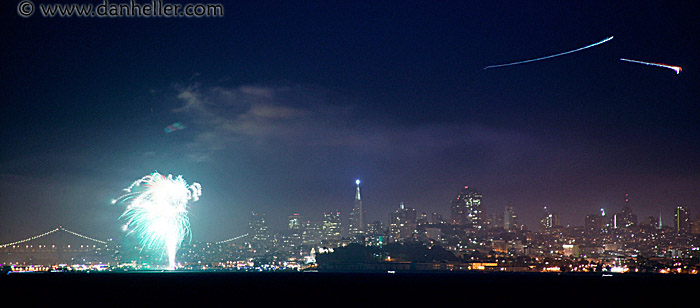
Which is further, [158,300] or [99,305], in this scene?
[158,300]

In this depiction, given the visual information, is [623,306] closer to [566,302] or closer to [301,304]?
[566,302]

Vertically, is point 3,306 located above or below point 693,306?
above

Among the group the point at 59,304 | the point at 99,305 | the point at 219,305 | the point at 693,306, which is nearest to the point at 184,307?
the point at 219,305

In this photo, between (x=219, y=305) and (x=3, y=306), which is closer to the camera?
(x=3, y=306)

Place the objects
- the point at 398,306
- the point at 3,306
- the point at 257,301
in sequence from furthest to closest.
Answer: the point at 257,301, the point at 398,306, the point at 3,306

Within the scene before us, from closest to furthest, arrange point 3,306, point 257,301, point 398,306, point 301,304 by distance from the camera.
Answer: point 3,306, point 398,306, point 301,304, point 257,301

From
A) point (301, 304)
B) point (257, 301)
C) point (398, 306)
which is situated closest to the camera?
point (398, 306)

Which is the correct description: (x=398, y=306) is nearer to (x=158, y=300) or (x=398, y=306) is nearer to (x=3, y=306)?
(x=158, y=300)

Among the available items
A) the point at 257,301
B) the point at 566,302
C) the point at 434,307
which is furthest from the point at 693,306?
the point at 257,301
